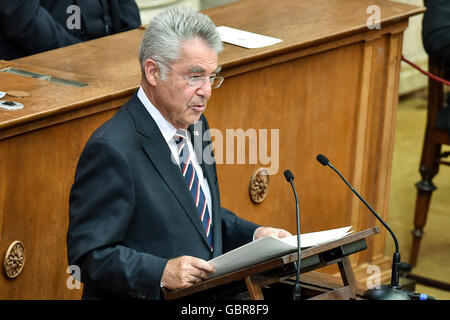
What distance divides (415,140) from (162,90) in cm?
450

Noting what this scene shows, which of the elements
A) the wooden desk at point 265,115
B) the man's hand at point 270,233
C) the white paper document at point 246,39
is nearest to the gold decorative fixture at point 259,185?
the wooden desk at point 265,115

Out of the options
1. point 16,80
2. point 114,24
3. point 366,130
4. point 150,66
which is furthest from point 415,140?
point 150,66

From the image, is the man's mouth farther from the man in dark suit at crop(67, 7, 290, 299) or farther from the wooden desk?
the wooden desk

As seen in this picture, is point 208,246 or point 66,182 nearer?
point 208,246

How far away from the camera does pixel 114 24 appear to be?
440cm

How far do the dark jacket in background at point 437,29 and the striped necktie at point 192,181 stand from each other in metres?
2.25

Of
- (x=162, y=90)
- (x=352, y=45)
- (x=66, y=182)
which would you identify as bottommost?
(x=66, y=182)

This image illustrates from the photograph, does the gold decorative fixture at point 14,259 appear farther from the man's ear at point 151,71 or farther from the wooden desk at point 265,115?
the man's ear at point 151,71

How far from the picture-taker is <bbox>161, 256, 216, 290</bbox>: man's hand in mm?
2311

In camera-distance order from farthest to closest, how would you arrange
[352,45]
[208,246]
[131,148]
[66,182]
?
[352,45], [66,182], [208,246], [131,148]

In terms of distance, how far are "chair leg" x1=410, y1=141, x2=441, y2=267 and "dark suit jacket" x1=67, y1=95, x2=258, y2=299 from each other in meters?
2.46

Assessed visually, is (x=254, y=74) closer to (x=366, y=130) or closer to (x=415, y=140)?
(x=366, y=130)

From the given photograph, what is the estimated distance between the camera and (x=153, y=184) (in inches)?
98.8

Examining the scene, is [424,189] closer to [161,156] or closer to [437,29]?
[437,29]
